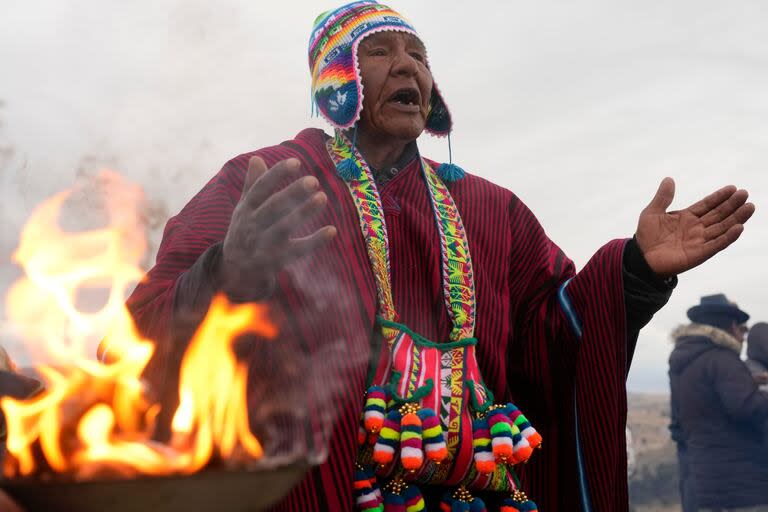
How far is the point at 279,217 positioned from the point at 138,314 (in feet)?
2.94

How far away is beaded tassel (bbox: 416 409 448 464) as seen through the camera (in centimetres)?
287

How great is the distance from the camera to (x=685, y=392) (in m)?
6.82

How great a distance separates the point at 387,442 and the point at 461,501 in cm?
35

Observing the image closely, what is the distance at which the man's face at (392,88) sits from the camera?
3.56 m

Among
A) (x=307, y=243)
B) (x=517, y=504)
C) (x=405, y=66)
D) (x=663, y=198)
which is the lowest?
(x=517, y=504)

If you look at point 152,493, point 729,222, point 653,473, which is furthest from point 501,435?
point 653,473

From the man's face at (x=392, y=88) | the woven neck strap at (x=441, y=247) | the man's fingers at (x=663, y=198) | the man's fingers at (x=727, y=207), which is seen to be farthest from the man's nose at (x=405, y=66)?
the man's fingers at (x=727, y=207)

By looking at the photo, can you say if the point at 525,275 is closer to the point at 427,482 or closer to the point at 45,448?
the point at 427,482

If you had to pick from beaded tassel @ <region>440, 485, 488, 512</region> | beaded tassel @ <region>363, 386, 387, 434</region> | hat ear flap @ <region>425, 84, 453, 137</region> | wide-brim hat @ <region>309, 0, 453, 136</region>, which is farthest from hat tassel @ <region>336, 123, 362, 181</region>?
beaded tassel @ <region>440, 485, 488, 512</region>

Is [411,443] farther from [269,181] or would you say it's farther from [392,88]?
[392,88]

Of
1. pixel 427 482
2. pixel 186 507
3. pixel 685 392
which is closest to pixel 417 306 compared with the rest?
pixel 427 482

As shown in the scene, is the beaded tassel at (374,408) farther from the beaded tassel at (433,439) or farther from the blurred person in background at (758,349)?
the blurred person in background at (758,349)

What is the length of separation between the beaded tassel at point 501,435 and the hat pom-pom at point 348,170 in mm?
1015

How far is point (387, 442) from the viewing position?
2896mm
